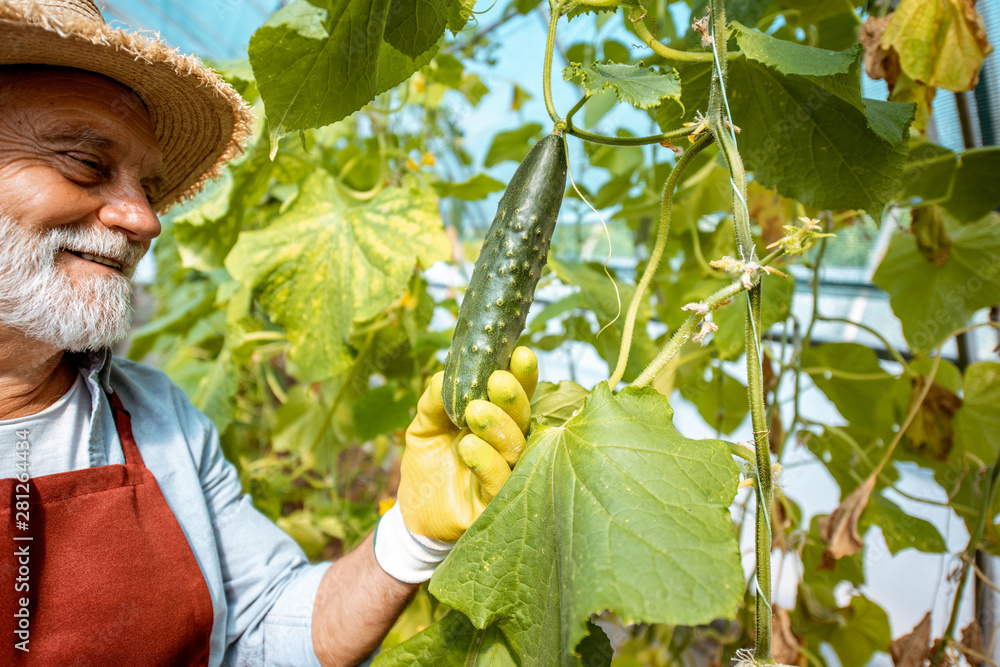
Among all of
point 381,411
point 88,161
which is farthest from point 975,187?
point 88,161

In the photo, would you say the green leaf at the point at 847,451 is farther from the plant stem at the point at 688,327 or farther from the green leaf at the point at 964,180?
the plant stem at the point at 688,327

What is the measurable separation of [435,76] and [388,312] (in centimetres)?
58

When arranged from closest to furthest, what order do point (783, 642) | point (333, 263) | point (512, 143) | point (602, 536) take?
point (602, 536), point (783, 642), point (333, 263), point (512, 143)

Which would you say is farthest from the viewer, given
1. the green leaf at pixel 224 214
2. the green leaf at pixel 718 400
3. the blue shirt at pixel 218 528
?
the green leaf at pixel 718 400

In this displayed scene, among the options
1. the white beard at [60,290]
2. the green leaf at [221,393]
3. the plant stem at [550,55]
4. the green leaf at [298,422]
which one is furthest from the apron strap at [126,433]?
the green leaf at [298,422]

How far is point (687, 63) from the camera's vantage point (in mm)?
646

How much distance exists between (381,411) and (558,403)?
84 centimetres

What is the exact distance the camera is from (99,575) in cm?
67

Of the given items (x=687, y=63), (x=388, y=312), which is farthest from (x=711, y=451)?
(x=388, y=312)

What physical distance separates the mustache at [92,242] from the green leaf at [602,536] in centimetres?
55

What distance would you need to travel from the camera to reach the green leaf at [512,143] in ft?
5.06

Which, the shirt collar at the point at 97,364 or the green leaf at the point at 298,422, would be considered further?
the green leaf at the point at 298,422

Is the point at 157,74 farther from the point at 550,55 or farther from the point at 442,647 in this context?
the point at 442,647

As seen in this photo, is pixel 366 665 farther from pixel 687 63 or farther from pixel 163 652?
pixel 687 63
